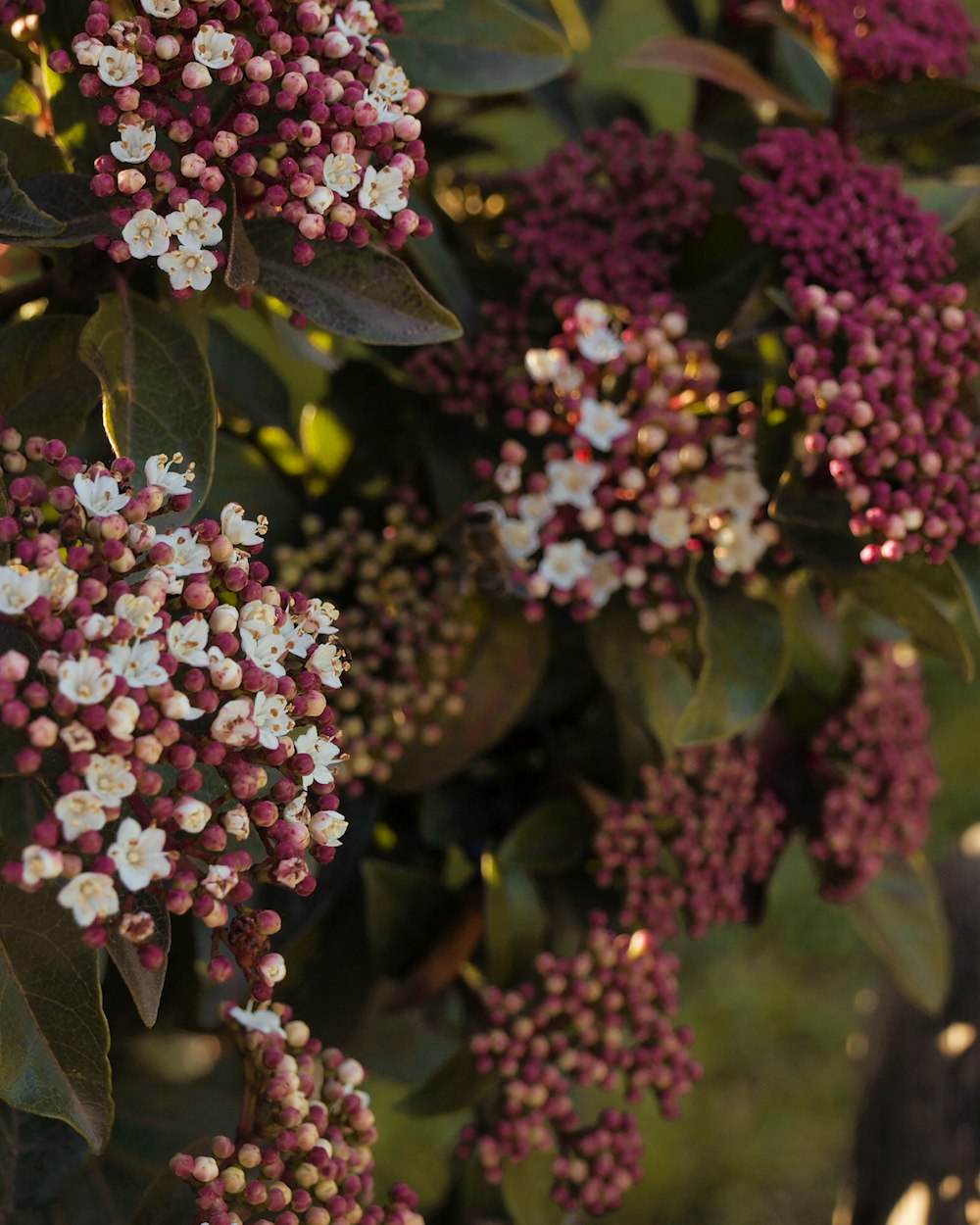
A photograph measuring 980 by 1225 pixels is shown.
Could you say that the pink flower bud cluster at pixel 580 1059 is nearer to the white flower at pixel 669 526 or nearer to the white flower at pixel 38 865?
the white flower at pixel 669 526

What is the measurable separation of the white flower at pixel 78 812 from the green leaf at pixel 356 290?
29 cm

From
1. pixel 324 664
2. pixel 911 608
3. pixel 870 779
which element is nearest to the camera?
pixel 324 664

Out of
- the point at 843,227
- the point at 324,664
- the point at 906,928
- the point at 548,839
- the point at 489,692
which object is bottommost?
the point at 906,928

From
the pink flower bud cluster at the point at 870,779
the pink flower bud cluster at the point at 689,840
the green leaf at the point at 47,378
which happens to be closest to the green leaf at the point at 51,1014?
the green leaf at the point at 47,378

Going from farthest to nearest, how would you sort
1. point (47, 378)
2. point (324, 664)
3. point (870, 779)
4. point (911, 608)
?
1. point (870, 779)
2. point (911, 608)
3. point (47, 378)
4. point (324, 664)

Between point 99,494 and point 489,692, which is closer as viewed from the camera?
point 99,494

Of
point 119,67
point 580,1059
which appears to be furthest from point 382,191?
point 580,1059

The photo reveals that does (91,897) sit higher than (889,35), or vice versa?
(889,35)

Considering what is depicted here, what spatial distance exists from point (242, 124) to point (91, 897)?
37cm

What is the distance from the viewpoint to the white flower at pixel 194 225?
60 cm

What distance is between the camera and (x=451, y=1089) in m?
0.90

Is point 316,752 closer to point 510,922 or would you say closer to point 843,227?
point 510,922

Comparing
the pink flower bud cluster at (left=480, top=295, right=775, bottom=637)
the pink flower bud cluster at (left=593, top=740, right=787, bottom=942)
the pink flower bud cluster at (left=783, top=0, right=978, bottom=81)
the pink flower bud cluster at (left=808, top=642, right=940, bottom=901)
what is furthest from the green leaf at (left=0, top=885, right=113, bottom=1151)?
the pink flower bud cluster at (left=783, top=0, right=978, bottom=81)

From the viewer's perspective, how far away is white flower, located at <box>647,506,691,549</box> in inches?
33.1
